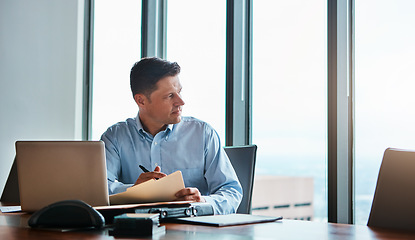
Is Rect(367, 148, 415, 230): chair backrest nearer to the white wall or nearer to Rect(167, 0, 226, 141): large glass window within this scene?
Rect(167, 0, 226, 141): large glass window

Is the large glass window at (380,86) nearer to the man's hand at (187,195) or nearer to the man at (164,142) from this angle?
the man at (164,142)

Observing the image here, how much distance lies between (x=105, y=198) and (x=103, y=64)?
2.71 m

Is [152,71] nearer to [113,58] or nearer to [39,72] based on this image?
[113,58]

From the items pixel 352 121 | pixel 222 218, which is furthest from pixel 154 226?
pixel 352 121


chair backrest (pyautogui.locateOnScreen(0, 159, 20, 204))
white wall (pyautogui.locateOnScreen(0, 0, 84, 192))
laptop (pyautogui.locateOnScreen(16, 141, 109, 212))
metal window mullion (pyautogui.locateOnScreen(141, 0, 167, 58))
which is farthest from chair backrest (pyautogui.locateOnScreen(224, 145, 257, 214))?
white wall (pyautogui.locateOnScreen(0, 0, 84, 192))

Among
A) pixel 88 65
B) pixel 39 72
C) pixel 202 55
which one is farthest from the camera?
pixel 88 65

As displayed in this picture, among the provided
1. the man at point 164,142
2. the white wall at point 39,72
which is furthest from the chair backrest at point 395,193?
the white wall at point 39,72

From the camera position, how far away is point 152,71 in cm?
236

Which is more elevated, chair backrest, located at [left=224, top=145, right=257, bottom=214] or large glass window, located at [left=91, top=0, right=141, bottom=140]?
large glass window, located at [left=91, top=0, right=141, bottom=140]

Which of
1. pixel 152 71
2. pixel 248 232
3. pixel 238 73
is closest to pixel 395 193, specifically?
pixel 248 232

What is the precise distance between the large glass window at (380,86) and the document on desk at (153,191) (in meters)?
1.30

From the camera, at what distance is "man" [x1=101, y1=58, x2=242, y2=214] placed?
2197 millimetres

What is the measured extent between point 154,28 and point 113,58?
1.69 ft

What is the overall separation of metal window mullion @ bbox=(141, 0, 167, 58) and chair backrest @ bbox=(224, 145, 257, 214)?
162 cm
